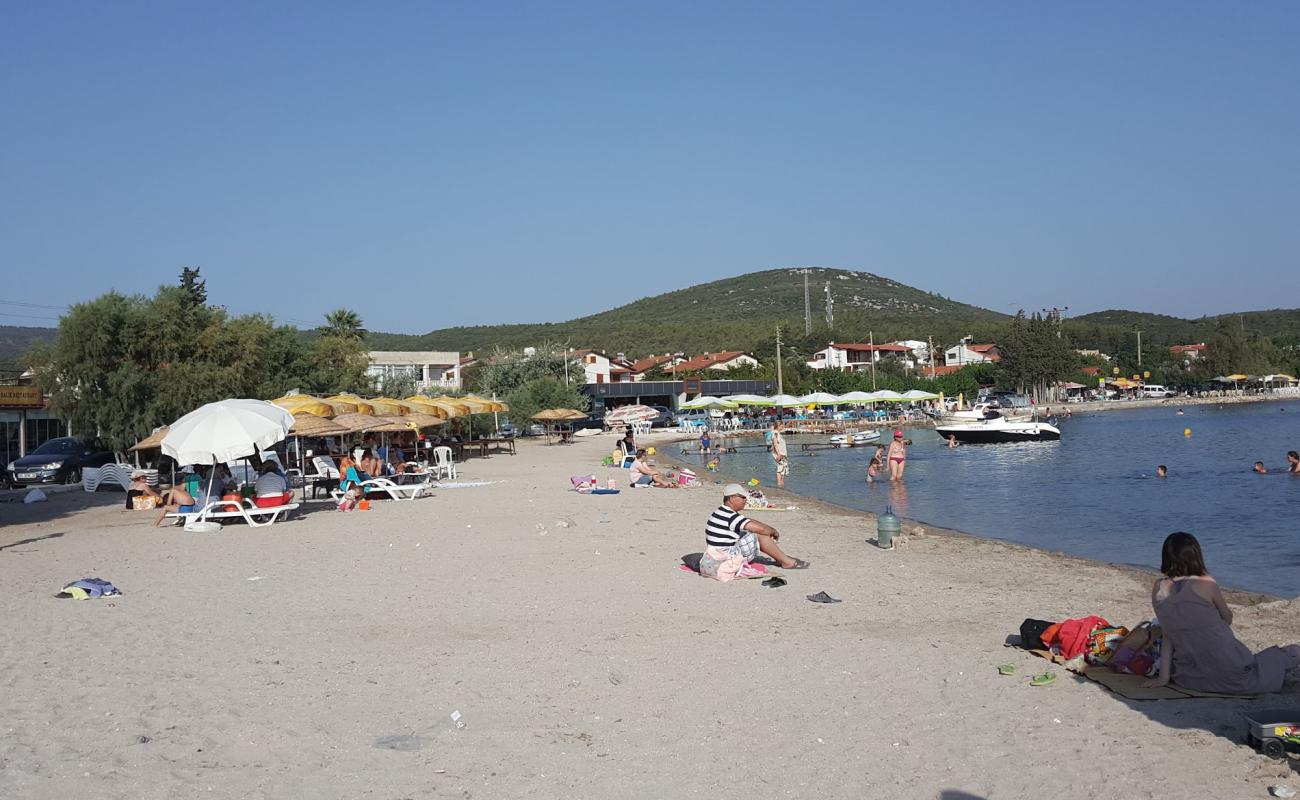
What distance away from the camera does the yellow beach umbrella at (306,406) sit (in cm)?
2358

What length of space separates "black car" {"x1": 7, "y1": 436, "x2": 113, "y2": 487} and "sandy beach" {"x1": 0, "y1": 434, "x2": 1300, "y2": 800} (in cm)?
1669

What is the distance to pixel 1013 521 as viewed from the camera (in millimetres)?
20125

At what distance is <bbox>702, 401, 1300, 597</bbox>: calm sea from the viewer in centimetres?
1612

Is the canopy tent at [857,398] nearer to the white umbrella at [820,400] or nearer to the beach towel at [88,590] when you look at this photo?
the white umbrella at [820,400]

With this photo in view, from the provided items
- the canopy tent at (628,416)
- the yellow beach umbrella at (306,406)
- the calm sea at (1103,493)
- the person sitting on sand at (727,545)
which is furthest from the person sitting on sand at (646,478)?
the canopy tent at (628,416)

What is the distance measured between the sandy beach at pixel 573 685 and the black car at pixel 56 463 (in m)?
16.7

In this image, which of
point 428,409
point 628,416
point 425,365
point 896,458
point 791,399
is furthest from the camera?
point 425,365

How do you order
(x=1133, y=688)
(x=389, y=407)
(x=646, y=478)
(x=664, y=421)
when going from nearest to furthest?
1. (x=1133, y=688)
2. (x=646, y=478)
3. (x=389, y=407)
4. (x=664, y=421)

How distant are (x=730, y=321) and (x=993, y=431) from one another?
108774 mm

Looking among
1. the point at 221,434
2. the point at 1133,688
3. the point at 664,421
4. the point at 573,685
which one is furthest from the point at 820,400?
the point at 573,685

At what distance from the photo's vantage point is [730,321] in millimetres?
156000

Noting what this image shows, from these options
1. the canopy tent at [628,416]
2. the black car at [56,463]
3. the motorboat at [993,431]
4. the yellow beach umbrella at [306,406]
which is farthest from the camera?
the canopy tent at [628,416]

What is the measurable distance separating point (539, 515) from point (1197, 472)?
22.5m

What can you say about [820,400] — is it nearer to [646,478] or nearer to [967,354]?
[646,478]
